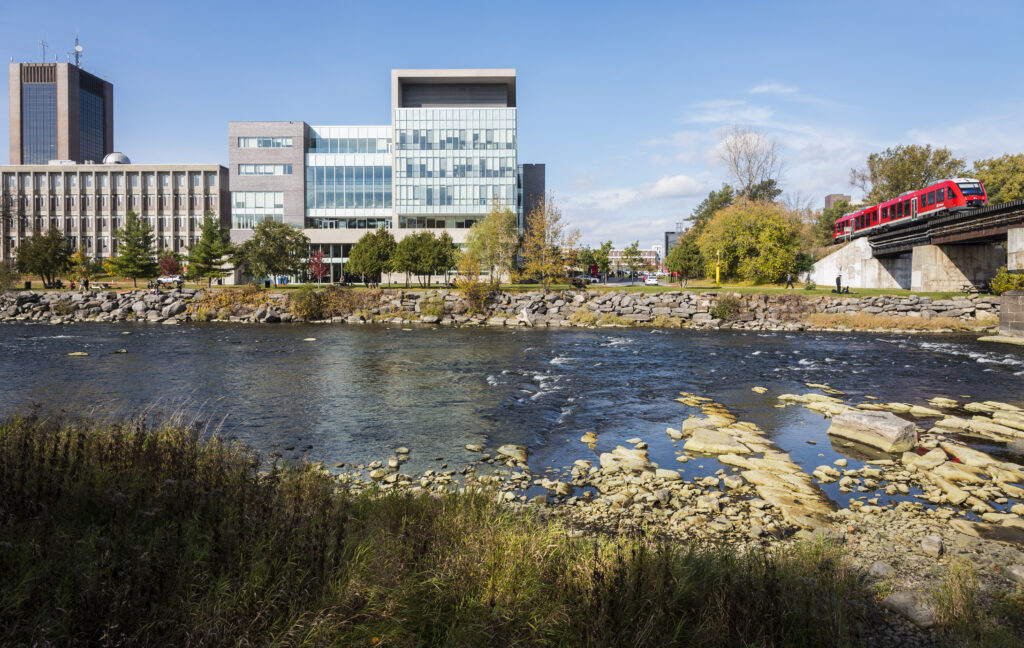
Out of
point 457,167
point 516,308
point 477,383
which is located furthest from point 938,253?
point 457,167

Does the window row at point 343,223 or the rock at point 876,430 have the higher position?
the window row at point 343,223

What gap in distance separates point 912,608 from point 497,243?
221 feet

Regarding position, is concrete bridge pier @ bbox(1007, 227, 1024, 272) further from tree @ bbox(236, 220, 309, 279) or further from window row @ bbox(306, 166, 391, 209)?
window row @ bbox(306, 166, 391, 209)

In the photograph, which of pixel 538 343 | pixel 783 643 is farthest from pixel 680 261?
pixel 783 643

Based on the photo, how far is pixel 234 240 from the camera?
311ft

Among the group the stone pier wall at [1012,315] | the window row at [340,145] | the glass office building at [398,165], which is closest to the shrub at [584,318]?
the stone pier wall at [1012,315]

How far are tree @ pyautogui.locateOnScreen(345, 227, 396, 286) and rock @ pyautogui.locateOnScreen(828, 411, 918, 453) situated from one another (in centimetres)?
5928

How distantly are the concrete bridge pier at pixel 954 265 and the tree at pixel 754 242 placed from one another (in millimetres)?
12317

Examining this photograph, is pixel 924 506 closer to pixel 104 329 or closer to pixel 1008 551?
pixel 1008 551

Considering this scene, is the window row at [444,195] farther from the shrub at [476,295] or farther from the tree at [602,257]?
the shrub at [476,295]

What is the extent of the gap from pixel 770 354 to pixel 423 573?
88.3 ft

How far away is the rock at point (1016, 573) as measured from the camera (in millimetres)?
6508

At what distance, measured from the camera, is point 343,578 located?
4883 mm

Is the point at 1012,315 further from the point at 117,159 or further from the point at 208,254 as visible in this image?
the point at 117,159
